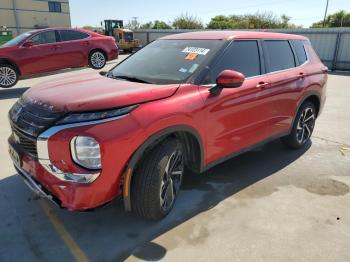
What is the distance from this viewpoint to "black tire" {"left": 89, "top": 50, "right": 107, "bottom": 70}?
11667mm

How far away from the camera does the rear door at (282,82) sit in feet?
14.0

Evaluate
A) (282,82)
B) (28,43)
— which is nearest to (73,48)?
(28,43)

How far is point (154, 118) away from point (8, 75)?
331 inches

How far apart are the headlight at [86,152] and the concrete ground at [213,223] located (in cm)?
78

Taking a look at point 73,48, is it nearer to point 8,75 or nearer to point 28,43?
point 28,43

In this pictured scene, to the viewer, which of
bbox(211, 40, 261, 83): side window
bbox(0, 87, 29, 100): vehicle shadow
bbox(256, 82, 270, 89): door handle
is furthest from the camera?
bbox(0, 87, 29, 100): vehicle shadow

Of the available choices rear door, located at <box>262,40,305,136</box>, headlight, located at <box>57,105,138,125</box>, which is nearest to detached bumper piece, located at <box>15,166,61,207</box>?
headlight, located at <box>57,105,138,125</box>

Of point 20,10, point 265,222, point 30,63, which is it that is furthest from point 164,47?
point 20,10

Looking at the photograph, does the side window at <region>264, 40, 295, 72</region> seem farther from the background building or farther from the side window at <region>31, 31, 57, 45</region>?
the background building

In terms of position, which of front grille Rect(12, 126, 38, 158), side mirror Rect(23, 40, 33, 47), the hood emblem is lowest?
front grille Rect(12, 126, 38, 158)

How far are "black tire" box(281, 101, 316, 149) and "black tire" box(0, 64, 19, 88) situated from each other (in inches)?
315

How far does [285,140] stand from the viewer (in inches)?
204

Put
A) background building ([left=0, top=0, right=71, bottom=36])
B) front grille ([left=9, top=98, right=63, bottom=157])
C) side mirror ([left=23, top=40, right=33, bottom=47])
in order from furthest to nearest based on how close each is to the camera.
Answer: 1. background building ([left=0, top=0, right=71, bottom=36])
2. side mirror ([left=23, top=40, right=33, bottom=47])
3. front grille ([left=9, top=98, right=63, bottom=157])

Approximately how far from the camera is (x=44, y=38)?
33.4ft
